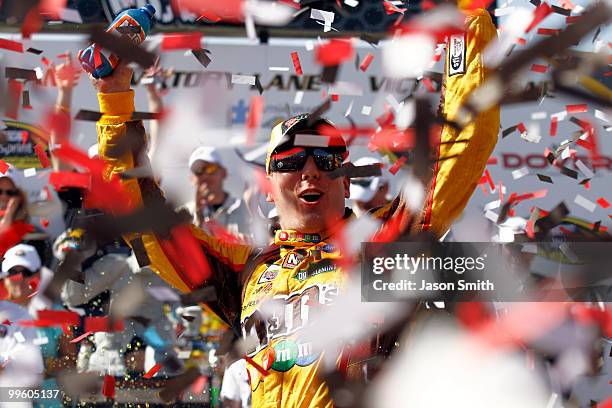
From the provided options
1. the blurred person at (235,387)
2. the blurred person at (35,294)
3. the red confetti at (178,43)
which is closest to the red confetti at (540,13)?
the red confetti at (178,43)

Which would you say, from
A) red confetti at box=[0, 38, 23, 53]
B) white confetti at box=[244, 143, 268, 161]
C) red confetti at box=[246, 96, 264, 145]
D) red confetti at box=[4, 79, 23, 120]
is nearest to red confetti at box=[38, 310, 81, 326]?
red confetti at box=[4, 79, 23, 120]

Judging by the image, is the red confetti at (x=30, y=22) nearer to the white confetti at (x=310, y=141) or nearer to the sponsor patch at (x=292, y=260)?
the white confetti at (x=310, y=141)

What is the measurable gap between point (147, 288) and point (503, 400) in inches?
117

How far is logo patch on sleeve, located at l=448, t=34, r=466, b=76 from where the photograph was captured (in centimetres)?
284

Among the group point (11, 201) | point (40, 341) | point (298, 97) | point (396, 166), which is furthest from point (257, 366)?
point (298, 97)

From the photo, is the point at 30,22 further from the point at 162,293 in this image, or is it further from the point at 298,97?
the point at 298,97

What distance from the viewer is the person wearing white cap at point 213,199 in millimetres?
5992

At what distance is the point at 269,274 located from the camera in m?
3.53

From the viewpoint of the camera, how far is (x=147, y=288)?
19.3 ft

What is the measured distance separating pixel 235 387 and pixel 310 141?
1.42m

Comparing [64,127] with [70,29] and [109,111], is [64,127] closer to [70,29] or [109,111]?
[109,111]

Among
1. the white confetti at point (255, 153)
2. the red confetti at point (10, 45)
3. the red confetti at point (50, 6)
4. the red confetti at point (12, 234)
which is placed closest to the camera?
the red confetti at point (50, 6)

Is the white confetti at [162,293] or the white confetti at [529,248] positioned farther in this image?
the white confetti at [162,293]

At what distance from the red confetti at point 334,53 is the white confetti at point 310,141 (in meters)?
0.30
